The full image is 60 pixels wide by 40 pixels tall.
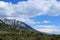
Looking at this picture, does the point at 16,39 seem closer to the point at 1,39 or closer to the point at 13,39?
the point at 13,39

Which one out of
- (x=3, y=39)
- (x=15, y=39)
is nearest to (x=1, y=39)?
(x=3, y=39)

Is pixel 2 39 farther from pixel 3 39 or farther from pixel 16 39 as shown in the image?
pixel 16 39

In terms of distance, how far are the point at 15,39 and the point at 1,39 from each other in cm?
496

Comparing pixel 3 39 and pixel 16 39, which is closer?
pixel 3 39

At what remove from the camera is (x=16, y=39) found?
64812 mm

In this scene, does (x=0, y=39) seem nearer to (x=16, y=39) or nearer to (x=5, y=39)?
(x=5, y=39)

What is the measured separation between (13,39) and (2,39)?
149 inches

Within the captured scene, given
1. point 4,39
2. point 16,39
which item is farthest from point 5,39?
point 16,39

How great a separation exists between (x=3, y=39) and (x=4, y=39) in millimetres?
687

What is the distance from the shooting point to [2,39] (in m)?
61.2

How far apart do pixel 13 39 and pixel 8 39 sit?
2107 millimetres

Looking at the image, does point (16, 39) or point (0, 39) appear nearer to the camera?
point (0, 39)

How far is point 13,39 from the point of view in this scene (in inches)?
2510

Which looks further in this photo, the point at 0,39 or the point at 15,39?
the point at 15,39
